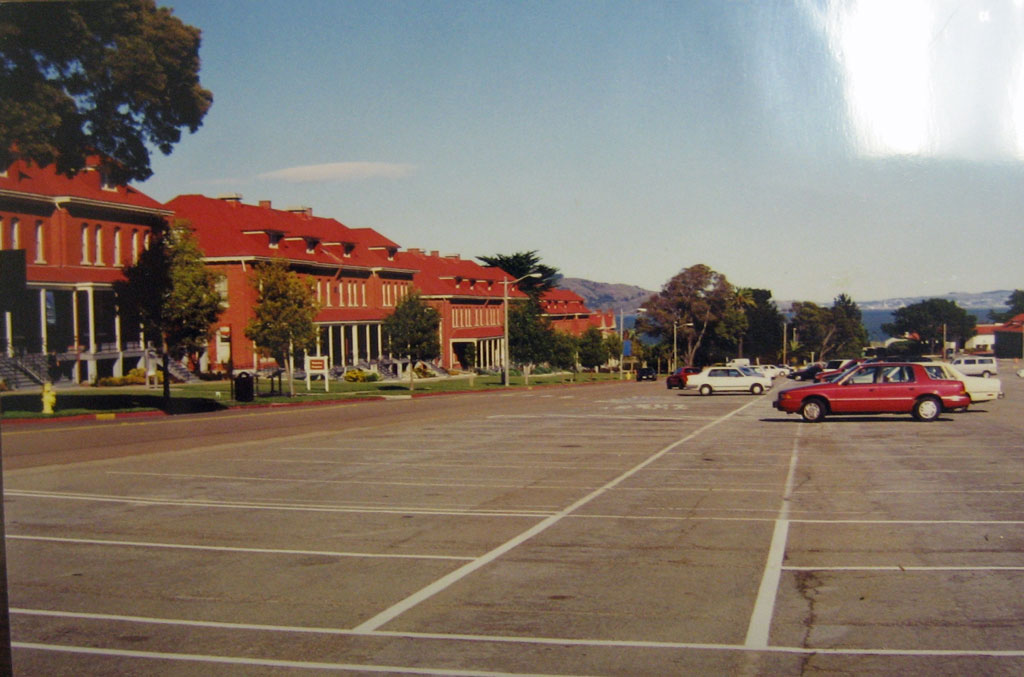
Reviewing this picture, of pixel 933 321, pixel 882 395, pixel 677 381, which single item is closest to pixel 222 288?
pixel 882 395

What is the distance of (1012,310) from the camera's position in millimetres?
7930

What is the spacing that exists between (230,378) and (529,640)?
20284mm

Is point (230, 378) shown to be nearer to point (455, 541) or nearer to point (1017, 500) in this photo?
point (455, 541)

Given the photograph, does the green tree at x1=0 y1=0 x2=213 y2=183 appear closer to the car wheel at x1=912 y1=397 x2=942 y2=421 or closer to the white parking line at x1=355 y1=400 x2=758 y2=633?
the white parking line at x1=355 y1=400 x2=758 y2=633

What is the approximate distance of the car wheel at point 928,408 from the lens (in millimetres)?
23266

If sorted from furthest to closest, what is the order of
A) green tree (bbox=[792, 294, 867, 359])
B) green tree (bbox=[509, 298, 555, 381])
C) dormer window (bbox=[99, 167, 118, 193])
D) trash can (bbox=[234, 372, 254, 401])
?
green tree (bbox=[509, 298, 555, 381]) < trash can (bbox=[234, 372, 254, 401]) < green tree (bbox=[792, 294, 867, 359]) < dormer window (bbox=[99, 167, 118, 193])

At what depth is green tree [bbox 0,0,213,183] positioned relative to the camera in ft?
21.7

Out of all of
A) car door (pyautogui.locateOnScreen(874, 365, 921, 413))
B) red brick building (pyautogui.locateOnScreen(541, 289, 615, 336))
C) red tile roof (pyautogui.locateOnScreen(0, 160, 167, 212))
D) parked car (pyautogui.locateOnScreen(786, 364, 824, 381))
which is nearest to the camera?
red tile roof (pyautogui.locateOnScreen(0, 160, 167, 212))

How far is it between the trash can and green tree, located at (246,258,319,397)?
2.94 ft

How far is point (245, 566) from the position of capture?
27.5ft

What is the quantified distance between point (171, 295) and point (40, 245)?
24.1 feet

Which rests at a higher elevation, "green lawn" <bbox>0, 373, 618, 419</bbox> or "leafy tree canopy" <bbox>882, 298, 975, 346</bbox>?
"leafy tree canopy" <bbox>882, 298, 975, 346</bbox>

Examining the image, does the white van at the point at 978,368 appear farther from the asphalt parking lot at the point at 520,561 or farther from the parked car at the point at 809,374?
the parked car at the point at 809,374

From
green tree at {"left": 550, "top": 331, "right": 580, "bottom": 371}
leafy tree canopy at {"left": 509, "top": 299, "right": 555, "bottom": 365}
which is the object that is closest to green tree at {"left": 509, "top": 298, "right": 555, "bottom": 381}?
leafy tree canopy at {"left": 509, "top": 299, "right": 555, "bottom": 365}
